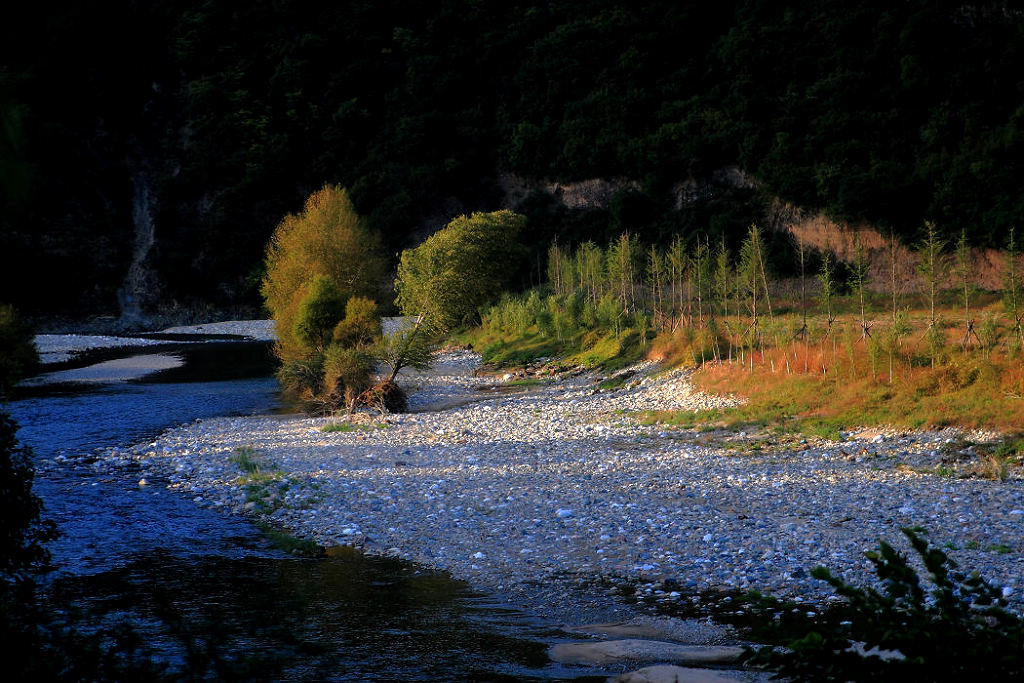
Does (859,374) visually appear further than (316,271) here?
No

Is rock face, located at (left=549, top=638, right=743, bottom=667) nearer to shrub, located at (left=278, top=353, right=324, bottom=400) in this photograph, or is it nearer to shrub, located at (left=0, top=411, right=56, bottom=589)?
shrub, located at (left=0, top=411, right=56, bottom=589)

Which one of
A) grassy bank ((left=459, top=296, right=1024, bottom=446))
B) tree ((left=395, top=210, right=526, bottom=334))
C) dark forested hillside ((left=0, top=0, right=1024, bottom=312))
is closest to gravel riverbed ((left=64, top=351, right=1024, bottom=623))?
grassy bank ((left=459, top=296, right=1024, bottom=446))

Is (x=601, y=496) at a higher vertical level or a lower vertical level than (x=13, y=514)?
lower

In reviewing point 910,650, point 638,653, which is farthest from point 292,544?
point 910,650

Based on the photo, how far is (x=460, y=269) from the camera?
191 feet

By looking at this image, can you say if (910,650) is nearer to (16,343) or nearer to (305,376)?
(305,376)

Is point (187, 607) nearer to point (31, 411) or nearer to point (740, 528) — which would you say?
point (740, 528)

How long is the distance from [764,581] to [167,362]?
50.9 metres

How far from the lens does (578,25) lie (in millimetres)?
103750

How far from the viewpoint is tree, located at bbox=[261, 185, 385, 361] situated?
1572 inches

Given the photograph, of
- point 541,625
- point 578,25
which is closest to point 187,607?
point 541,625

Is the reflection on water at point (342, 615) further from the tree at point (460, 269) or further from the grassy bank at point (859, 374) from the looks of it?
the tree at point (460, 269)

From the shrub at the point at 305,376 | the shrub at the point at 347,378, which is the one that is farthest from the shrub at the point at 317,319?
the shrub at the point at 347,378

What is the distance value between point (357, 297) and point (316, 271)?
328 centimetres
